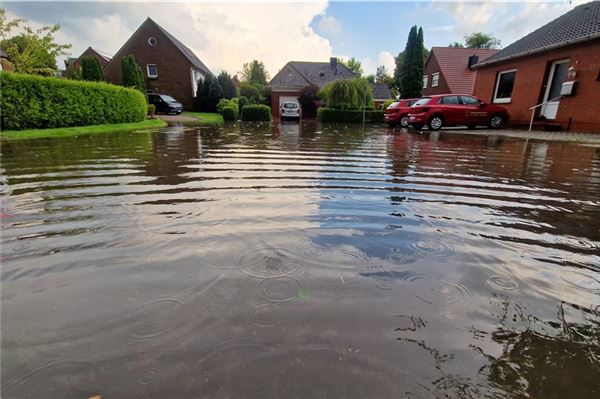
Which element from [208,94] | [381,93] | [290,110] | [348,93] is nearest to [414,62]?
[348,93]

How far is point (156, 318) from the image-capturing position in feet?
5.97

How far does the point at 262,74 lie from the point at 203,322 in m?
74.1

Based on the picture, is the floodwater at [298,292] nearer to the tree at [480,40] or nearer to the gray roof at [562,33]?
the gray roof at [562,33]

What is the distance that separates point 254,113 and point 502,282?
2637 cm

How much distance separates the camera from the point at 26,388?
138cm

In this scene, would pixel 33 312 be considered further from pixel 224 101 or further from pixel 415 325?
pixel 224 101

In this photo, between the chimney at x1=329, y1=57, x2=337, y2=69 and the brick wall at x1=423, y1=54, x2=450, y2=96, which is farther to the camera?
the chimney at x1=329, y1=57, x2=337, y2=69

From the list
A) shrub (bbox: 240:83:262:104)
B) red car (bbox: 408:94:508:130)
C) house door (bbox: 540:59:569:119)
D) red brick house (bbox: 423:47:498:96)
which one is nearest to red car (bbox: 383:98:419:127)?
red car (bbox: 408:94:508:130)

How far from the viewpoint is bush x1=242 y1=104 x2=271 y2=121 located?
26703mm

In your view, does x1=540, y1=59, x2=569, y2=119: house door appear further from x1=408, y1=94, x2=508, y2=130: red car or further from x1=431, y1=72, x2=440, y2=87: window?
x1=431, y1=72, x2=440, y2=87: window

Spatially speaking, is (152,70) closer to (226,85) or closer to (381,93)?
(226,85)

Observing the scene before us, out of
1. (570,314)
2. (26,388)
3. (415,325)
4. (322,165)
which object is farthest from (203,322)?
(322,165)

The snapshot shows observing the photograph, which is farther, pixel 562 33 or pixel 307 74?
pixel 307 74

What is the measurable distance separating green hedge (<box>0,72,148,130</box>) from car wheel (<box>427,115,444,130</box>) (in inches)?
609
